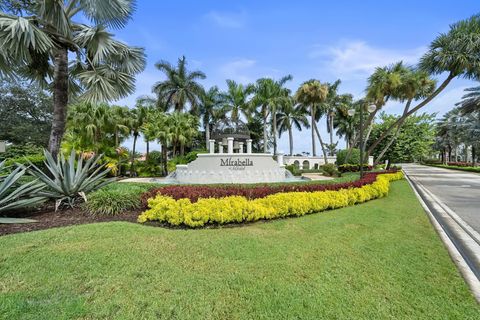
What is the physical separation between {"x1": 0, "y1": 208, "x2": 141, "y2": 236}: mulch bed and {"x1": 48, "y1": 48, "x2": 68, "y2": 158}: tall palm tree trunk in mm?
2769

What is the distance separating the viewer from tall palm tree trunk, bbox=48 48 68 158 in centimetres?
798

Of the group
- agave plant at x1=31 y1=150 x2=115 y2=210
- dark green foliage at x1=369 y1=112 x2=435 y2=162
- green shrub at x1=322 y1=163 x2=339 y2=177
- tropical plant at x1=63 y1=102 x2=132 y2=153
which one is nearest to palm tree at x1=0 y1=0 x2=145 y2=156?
agave plant at x1=31 y1=150 x2=115 y2=210

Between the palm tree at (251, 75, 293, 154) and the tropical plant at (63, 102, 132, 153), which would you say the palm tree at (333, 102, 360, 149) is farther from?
the tropical plant at (63, 102, 132, 153)

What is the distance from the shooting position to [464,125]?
4241cm

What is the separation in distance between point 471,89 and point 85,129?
4696cm

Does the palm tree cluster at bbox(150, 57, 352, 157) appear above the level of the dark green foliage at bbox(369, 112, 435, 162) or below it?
above

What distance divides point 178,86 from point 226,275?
29.4 meters

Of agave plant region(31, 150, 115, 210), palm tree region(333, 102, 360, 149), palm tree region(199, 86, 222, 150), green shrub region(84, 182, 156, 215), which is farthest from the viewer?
palm tree region(333, 102, 360, 149)

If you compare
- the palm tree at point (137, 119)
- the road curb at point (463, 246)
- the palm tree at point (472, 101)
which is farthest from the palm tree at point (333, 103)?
the road curb at point (463, 246)

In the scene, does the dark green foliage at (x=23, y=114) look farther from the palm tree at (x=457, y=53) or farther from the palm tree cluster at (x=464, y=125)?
the palm tree cluster at (x=464, y=125)

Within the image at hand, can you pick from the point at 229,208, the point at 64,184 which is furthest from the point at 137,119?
the point at 229,208

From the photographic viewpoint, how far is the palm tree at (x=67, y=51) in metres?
6.89

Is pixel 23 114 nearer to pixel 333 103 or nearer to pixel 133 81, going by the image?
pixel 133 81

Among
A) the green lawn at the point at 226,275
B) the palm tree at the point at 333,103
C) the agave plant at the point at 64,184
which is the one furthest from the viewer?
the palm tree at the point at 333,103
